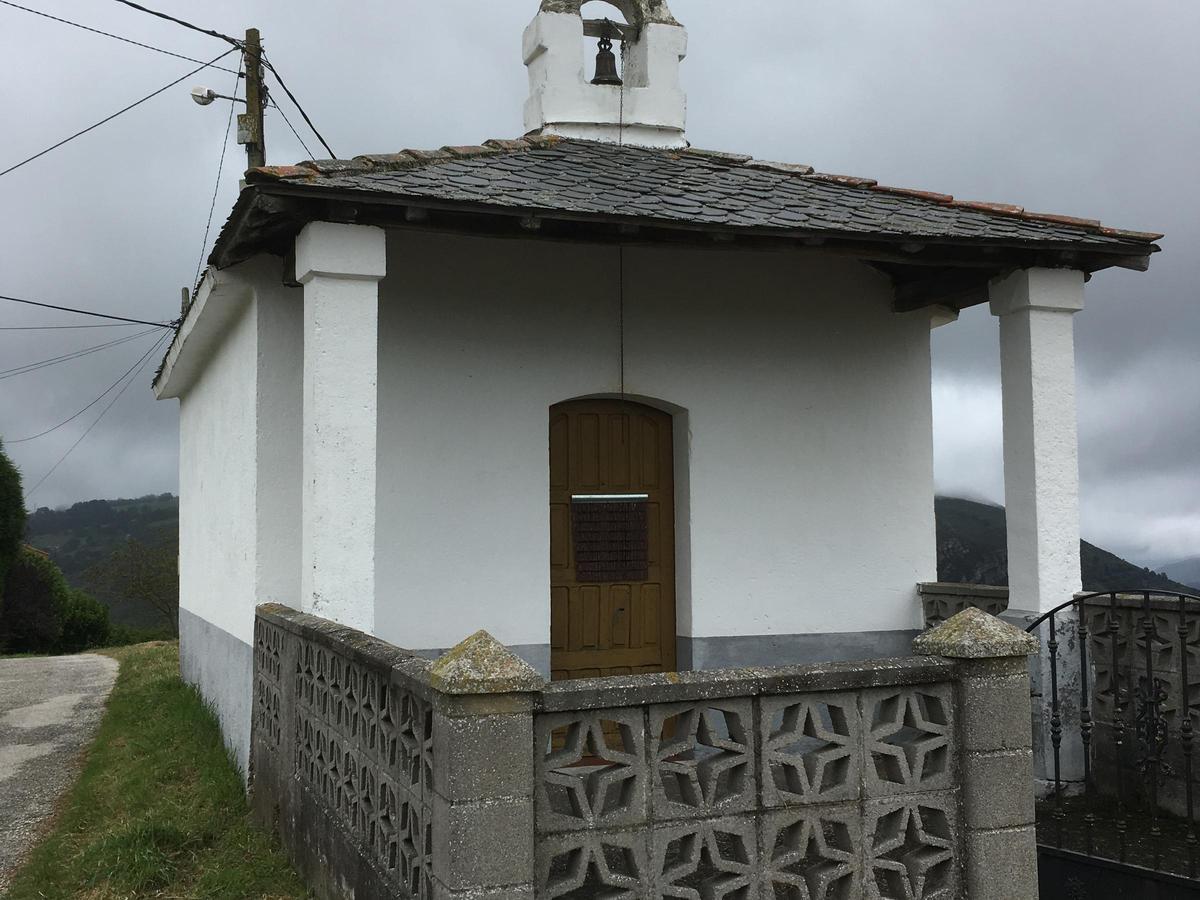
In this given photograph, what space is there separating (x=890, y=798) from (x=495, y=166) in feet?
14.8

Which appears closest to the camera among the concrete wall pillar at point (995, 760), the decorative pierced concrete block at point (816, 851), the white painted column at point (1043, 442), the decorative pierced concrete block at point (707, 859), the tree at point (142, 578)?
the decorative pierced concrete block at point (707, 859)

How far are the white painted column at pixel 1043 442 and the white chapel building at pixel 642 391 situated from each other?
0.06ft

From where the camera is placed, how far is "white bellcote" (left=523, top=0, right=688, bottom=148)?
9211mm

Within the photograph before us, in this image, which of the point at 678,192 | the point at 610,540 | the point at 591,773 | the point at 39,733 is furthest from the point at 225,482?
the point at 591,773

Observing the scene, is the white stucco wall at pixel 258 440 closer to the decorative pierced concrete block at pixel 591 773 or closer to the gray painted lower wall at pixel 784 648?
the gray painted lower wall at pixel 784 648

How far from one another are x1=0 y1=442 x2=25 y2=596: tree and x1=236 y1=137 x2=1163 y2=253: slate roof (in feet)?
70.2

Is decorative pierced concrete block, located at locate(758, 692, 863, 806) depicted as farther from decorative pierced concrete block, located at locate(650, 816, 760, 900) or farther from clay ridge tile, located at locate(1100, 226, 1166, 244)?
clay ridge tile, located at locate(1100, 226, 1166, 244)

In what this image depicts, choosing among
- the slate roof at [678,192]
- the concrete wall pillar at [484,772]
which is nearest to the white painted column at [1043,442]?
the slate roof at [678,192]

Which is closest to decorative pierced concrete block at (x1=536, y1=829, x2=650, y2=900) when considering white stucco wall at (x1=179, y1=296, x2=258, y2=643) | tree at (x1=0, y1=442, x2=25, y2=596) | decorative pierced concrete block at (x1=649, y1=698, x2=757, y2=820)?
decorative pierced concrete block at (x1=649, y1=698, x2=757, y2=820)

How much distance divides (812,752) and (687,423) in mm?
4226

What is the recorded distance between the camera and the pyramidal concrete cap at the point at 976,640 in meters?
4.48

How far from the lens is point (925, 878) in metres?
4.45

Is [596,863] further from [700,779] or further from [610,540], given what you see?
[610,540]

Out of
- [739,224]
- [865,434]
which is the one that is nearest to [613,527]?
[865,434]
